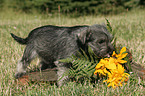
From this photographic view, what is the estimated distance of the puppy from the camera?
3227mm

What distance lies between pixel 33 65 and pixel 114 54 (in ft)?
6.91

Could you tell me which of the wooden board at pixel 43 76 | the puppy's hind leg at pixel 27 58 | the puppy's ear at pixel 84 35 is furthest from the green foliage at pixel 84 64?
the puppy's hind leg at pixel 27 58

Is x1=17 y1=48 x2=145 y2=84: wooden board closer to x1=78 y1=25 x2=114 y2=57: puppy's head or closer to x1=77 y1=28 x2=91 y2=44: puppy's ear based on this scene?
x1=78 y1=25 x2=114 y2=57: puppy's head

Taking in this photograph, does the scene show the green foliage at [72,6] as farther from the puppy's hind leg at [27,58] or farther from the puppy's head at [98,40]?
the puppy's head at [98,40]

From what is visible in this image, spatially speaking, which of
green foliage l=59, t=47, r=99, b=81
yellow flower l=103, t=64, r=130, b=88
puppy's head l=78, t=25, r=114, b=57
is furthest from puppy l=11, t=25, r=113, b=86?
yellow flower l=103, t=64, r=130, b=88

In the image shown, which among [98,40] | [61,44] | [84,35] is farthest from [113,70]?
[61,44]

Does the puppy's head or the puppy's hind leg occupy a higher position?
the puppy's head

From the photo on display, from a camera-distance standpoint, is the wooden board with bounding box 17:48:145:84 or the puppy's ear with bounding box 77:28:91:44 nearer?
the wooden board with bounding box 17:48:145:84

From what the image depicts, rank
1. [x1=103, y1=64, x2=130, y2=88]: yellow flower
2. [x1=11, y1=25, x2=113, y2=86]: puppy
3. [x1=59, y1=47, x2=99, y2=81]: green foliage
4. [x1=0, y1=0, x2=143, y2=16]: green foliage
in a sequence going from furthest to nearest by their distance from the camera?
[x1=0, y1=0, x2=143, y2=16]: green foliage < [x1=11, y1=25, x2=113, y2=86]: puppy < [x1=59, y1=47, x2=99, y2=81]: green foliage < [x1=103, y1=64, x2=130, y2=88]: yellow flower

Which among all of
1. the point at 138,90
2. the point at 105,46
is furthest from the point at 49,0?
the point at 138,90

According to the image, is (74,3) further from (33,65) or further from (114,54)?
(114,54)

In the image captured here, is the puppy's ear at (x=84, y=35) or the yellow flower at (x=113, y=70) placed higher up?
the puppy's ear at (x=84, y=35)

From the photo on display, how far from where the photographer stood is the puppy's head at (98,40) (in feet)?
10.2

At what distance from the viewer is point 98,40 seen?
3209mm
